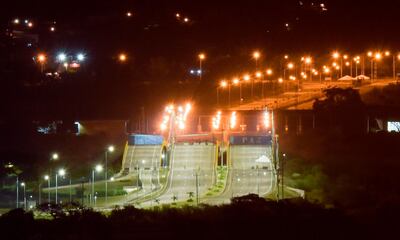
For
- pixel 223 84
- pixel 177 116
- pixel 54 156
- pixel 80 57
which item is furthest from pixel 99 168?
pixel 80 57

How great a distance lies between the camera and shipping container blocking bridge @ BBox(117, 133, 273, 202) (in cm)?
1498

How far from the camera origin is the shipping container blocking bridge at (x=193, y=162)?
1498 centimetres

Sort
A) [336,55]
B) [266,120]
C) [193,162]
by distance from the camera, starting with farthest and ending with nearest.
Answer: [336,55], [266,120], [193,162]

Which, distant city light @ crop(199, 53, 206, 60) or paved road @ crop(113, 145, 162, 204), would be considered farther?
distant city light @ crop(199, 53, 206, 60)

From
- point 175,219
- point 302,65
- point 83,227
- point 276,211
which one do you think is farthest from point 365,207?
point 302,65

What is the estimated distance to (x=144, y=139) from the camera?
18531 millimetres

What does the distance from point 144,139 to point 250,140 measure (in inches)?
104

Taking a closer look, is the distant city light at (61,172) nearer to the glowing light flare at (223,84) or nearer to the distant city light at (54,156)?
the distant city light at (54,156)

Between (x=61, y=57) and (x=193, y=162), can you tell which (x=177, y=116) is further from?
(x=61, y=57)

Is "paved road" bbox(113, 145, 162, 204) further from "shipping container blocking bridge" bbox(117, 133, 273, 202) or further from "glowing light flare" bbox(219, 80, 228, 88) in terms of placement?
"glowing light flare" bbox(219, 80, 228, 88)

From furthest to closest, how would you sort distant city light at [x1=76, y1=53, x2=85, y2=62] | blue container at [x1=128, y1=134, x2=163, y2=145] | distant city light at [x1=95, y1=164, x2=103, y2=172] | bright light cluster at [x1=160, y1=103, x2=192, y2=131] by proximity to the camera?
distant city light at [x1=76, y1=53, x2=85, y2=62] → bright light cluster at [x1=160, y1=103, x2=192, y2=131] → blue container at [x1=128, y1=134, x2=163, y2=145] → distant city light at [x1=95, y1=164, x2=103, y2=172]

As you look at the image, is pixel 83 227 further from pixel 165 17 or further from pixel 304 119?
pixel 165 17

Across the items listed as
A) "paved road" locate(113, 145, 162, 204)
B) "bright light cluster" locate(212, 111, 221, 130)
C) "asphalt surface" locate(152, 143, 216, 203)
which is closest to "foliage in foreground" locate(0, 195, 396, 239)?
"asphalt surface" locate(152, 143, 216, 203)

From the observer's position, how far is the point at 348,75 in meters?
25.5
